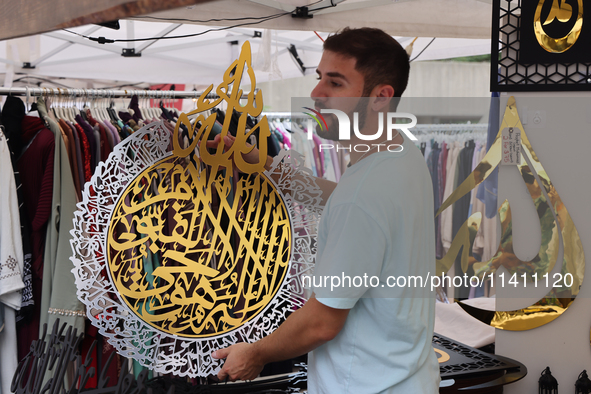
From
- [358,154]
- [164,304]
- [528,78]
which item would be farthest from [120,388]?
[528,78]

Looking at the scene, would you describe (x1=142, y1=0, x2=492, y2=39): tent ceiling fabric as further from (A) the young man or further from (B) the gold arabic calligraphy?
(A) the young man

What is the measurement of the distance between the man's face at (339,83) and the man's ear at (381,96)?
0.11ft

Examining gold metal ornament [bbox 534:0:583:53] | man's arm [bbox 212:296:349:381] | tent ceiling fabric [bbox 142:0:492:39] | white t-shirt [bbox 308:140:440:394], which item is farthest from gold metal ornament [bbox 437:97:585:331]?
man's arm [bbox 212:296:349:381]

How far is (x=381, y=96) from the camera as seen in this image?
44.2 inches

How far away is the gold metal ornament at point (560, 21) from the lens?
1.95m

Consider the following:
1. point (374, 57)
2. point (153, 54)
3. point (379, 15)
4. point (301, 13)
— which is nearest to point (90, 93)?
point (301, 13)

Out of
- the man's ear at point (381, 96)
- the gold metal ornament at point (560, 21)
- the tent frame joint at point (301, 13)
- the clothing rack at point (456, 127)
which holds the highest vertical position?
the tent frame joint at point (301, 13)

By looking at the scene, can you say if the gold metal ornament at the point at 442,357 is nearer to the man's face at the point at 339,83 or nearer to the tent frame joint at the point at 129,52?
the man's face at the point at 339,83

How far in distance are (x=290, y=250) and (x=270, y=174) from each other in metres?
0.24

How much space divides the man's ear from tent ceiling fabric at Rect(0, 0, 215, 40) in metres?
0.66

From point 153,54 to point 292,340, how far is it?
3.16 meters

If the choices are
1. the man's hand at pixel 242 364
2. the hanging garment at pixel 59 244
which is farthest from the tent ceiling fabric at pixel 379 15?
the man's hand at pixel 242 364

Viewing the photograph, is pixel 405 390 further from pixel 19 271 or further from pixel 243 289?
pixel 19 271

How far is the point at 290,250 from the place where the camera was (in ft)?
5.16
